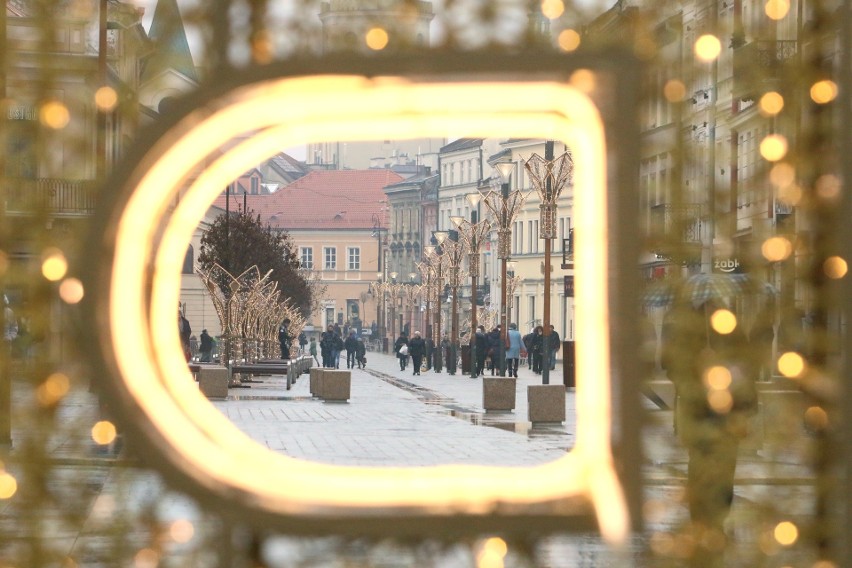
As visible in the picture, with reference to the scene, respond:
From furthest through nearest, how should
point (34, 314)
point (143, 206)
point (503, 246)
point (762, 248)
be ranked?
point (503, 246) → point (762, 248) → point (34, 314) → point (143, 206)

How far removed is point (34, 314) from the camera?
4117 millimetres

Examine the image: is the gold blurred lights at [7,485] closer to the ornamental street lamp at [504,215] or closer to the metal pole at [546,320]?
the metal pole at [546,320]

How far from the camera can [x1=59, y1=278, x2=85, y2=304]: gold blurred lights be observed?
11.2 ft

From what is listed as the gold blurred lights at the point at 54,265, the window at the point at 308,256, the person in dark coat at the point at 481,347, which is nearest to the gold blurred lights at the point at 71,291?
the gold blurred lights at the point at 54,265

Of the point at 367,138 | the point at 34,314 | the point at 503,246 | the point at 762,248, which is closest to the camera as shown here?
the point at 367,138

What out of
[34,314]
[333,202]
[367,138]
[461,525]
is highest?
[333,202]

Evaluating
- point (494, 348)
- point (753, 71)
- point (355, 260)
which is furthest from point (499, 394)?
point (355, 260)

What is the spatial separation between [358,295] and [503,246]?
95253mm

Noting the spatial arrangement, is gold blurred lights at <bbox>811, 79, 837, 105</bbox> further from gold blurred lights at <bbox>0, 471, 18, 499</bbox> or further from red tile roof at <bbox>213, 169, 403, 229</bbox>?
red tile roof at <bbox>213, 169, 403, 229</bbox>

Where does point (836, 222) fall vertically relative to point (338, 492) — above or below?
above

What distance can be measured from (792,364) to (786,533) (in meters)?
0.45

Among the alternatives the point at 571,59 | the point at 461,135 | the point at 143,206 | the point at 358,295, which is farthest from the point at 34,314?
the point at 358,295

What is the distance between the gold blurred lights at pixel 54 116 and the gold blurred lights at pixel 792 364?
6.43 feet

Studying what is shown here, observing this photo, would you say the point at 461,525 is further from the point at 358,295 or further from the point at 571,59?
the point at 358,295
